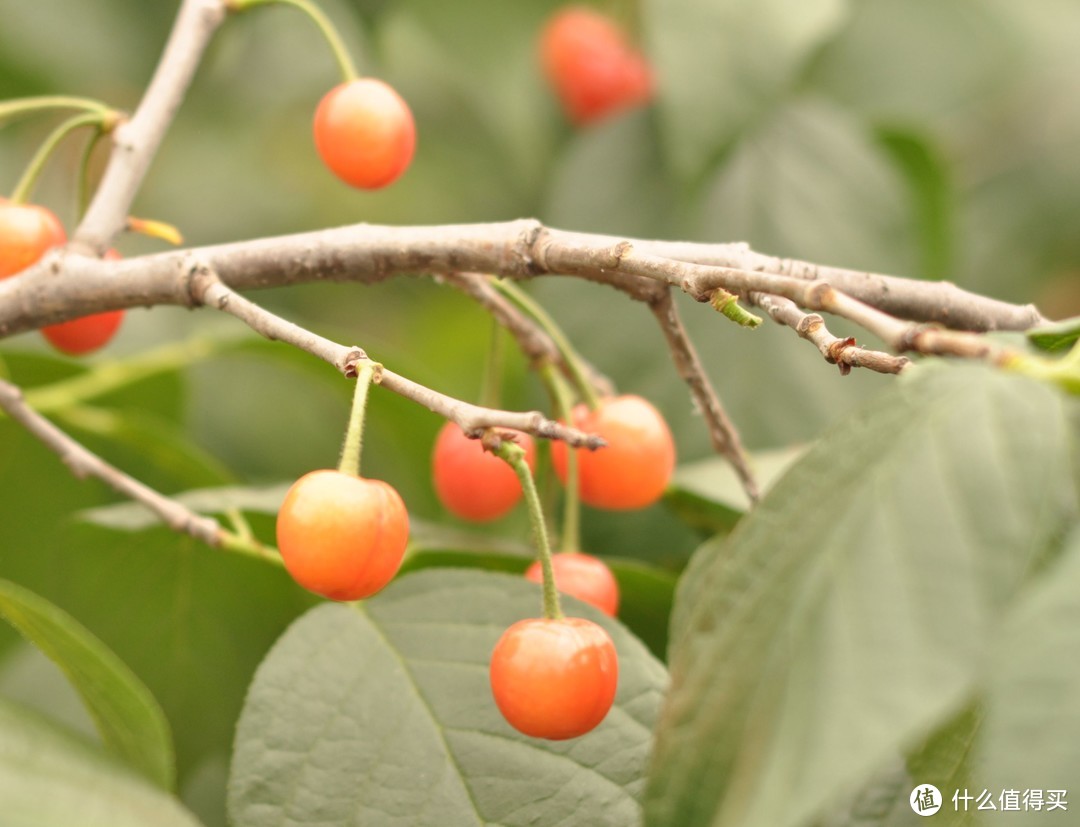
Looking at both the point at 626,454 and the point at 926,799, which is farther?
the point at 626,454

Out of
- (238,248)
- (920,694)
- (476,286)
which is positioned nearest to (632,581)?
(476,286)

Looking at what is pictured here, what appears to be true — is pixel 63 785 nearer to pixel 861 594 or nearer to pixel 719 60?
pixel 861 594

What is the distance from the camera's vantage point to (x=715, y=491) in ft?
3.21

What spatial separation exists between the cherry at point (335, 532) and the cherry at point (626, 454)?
0.27m

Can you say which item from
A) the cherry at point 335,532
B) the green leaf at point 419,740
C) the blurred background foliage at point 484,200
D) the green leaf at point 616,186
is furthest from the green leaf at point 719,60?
the cherry at point 335,532

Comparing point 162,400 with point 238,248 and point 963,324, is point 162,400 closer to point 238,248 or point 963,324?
point 238,248

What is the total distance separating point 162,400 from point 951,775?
962 mm

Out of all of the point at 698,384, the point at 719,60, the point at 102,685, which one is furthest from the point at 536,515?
the point at 719,60

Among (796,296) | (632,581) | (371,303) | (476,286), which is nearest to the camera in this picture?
(796,296)

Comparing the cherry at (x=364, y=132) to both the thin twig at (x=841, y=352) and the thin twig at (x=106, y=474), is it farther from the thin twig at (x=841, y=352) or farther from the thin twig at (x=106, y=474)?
the thin twig at (x=841, y=352)

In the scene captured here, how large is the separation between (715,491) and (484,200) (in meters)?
1.38

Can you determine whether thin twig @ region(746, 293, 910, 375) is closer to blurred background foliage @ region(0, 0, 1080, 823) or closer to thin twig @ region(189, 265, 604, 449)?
thin twig @ region(189, 265, 604, 449)

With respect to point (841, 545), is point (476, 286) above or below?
above

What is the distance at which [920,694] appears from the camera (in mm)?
387
